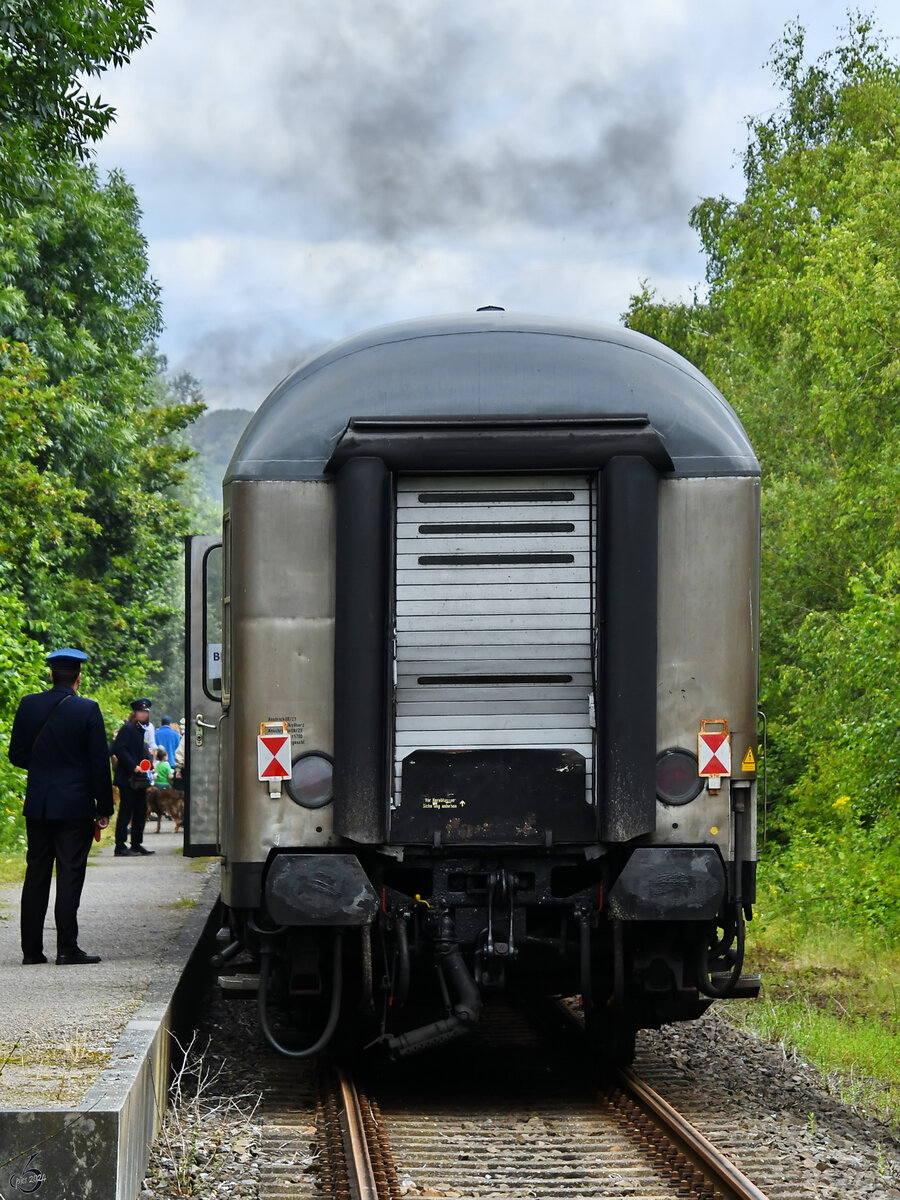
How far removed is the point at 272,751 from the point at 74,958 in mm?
3256

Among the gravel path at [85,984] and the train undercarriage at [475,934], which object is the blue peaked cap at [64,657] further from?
the train undercarriage at [475,934]

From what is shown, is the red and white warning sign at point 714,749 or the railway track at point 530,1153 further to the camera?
the red and white warning sign at point 714,749

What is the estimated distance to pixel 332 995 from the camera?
315 inches

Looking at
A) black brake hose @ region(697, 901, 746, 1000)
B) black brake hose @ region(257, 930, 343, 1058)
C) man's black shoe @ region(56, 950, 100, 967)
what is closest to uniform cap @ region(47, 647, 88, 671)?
man's black shoe @ region(56, 950, 100, 967)

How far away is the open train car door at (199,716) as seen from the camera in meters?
10.9

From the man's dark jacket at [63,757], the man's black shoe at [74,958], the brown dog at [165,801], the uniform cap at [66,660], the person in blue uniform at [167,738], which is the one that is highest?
the uniform cap at [66,660]

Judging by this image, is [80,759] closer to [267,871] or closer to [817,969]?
[267,871]

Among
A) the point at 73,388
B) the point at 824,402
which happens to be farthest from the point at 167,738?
the point at 824,402

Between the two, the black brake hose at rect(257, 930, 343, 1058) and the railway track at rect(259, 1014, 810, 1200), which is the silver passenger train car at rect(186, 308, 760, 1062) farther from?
the railway track at rect(259, 1014, 810, 1200)

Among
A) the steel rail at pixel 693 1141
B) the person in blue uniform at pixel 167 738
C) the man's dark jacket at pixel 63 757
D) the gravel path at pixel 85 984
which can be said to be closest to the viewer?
the steel rail at pixel 693 1141

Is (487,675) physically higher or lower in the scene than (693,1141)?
higher

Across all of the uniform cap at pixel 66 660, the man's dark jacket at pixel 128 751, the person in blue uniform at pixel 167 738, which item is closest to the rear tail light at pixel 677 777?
the uniform cap at pixel 66 660

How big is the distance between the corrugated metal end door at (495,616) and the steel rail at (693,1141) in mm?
1475

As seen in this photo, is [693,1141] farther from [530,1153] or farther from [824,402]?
[824,402]
